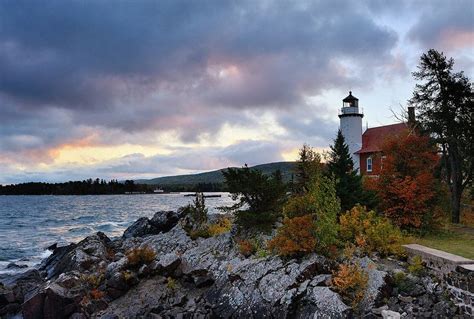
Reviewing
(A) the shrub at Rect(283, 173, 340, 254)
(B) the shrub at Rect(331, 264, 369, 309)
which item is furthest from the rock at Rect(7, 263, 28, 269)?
(B) the shrub at Rect(331, 264, 369, 309)

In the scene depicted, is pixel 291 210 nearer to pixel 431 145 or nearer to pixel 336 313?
pixel 336 313

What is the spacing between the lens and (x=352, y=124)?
43312 mm

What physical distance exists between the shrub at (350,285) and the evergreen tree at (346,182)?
24.6 ft

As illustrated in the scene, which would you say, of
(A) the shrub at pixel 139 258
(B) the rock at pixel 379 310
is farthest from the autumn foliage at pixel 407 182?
(A) the shrub at pixel 139 258

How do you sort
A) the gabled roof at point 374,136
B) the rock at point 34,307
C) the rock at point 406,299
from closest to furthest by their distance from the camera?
the rock at point 406,299, the rock at point 34,307, the gabled roof at point 374,136

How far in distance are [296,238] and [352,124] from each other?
28.6 m

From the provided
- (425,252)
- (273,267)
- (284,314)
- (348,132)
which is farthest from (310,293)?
(348,132)

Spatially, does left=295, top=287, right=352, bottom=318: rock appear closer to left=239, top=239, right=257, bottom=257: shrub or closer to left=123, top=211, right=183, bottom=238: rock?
left=239, top=239, right=257, bottom=257: shrub

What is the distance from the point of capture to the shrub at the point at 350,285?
563 inches

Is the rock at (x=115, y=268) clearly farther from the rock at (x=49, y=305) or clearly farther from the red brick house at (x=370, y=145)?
the red brick house at (x=370, y=145)

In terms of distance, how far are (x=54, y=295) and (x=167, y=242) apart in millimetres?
7734

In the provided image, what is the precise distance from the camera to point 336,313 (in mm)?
13773

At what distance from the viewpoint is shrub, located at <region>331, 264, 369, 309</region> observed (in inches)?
563

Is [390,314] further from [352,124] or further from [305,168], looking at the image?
[352,124]
